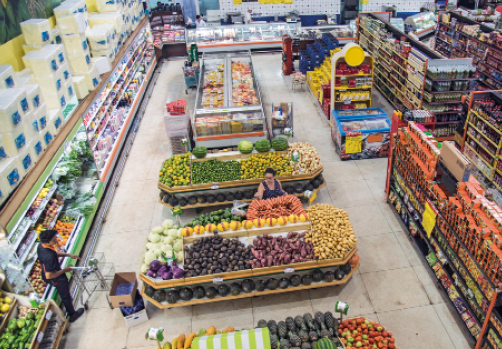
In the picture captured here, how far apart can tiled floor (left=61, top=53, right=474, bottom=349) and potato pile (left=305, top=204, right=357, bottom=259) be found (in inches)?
30.1

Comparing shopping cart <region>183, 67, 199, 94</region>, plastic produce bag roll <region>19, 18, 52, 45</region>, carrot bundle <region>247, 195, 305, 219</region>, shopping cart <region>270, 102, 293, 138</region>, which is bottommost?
carrot bundle <region>247, 195, 305, 219</region>

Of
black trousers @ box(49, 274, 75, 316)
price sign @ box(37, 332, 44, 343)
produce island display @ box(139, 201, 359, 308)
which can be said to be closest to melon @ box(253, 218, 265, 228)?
produce island display @ box(139, 201, 359, 308)

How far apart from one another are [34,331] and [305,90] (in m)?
10.8

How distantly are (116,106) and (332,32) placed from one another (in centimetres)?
1003

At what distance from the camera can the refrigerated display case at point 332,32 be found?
1608 centimetres

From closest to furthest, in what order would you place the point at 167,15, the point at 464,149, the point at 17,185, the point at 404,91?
the point at 17,185 → the point at 464,149 → the point at 404,91 → the point at 167,15

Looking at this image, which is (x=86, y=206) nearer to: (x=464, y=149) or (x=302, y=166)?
(x=302, y=166)

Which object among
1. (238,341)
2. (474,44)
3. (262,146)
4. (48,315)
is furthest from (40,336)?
(474,44)

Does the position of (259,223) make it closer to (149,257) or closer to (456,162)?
(149,257)

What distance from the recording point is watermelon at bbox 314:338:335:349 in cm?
454

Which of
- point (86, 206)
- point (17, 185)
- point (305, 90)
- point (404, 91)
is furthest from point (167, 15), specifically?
point (17, 185)

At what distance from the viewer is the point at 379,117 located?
9.80 m

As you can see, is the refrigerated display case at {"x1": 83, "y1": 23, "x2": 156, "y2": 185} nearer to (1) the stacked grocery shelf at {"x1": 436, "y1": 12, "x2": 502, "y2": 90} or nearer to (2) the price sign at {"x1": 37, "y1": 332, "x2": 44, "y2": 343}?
(2) the price sign at {"x1": 37, "y1": 332, "x2": 44, "y2": 343}

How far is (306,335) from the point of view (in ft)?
16.5
